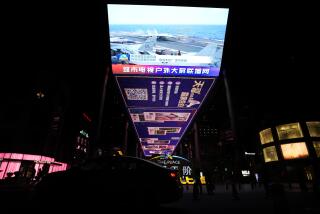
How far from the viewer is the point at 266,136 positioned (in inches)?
1791

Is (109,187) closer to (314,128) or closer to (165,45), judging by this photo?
(165,45)

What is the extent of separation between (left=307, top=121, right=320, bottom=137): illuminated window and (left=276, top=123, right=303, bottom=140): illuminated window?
5.99ft

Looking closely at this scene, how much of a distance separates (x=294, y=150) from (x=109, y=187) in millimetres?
46763

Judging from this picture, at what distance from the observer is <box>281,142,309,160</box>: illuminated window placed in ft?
123

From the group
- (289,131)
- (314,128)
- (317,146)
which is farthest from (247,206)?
(314,128)

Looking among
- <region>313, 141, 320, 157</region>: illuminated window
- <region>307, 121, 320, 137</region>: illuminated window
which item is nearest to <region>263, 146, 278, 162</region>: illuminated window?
<region>313, 141, 320, 157</region>: illuminated window

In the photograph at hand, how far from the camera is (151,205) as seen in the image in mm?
4672

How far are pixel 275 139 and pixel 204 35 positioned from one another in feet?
134

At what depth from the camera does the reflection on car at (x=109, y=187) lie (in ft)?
15.3

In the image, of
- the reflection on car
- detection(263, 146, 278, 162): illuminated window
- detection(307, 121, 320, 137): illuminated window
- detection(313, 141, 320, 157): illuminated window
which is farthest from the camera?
detection(263, 146, 278, 162): illuminated window

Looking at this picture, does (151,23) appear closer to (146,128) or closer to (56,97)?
(146,128)

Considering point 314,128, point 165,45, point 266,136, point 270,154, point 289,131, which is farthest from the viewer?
point 266,136

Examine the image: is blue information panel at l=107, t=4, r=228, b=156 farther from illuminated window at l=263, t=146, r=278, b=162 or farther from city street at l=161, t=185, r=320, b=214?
illuminated window at l=263, t=146, r=278, b=162

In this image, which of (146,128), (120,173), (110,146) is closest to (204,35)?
(120,173)
